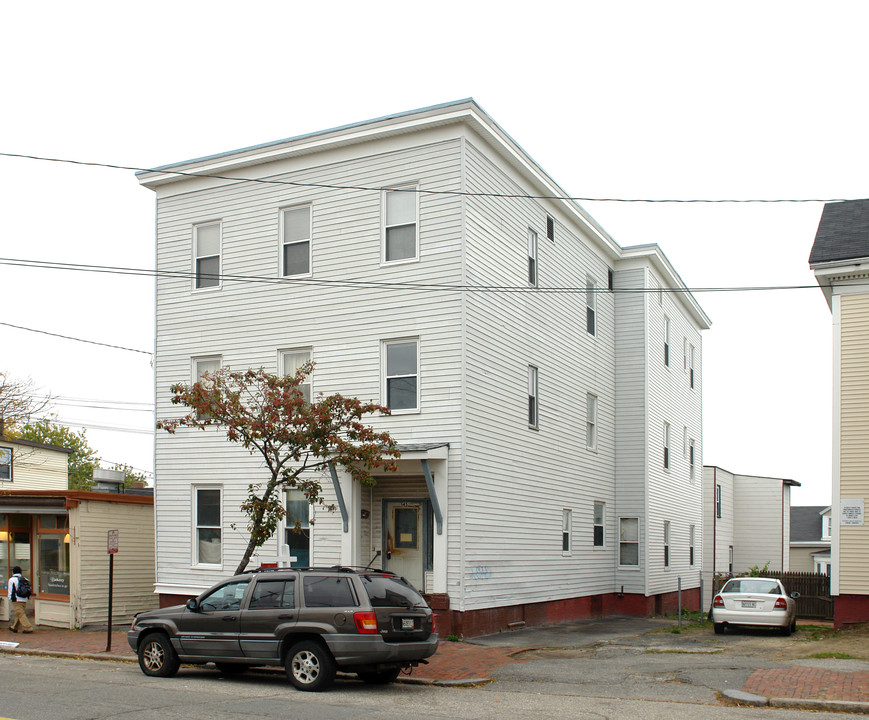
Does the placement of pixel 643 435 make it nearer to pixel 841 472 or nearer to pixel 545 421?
pixel 545 421

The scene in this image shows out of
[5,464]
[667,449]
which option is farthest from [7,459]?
[667,449]

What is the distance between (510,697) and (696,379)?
26025mm

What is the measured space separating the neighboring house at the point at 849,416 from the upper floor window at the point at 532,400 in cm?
676

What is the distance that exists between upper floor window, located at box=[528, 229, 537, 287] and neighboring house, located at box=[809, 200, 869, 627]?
20.8ft

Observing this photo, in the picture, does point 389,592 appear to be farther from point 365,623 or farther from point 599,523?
point 599,523

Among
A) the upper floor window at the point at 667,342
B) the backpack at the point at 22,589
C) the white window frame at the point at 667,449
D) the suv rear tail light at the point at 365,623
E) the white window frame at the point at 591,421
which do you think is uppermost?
the upper floor window at the point at 667,342

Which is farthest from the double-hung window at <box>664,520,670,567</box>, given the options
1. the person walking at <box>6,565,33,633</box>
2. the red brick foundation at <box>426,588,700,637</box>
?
the person walking at <box>6,565,33,633</box>

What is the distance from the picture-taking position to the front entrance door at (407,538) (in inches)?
823

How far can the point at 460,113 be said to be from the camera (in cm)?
Answer: 2011

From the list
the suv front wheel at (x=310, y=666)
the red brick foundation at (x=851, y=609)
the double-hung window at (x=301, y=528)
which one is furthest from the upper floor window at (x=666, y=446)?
the suv front wheel at (x=310, y=666)

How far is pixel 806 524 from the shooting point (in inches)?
2640

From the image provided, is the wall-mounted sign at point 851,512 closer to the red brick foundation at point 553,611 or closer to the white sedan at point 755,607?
the white sedan at point 755,607

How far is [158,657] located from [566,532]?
13.0 meters

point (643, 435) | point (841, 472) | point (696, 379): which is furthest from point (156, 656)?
point (696, 379)
